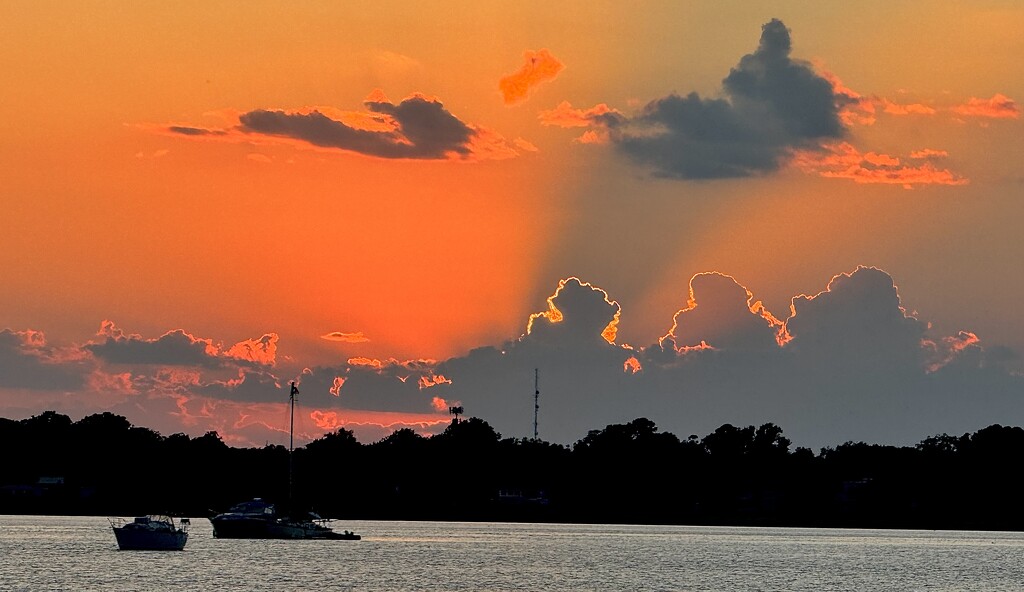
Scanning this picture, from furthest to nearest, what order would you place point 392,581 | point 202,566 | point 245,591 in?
1. point 202,566
2. point 392,581
3. point 245,591

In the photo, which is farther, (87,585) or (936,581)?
(936,581)

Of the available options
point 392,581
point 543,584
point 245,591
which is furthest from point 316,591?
point 543,584

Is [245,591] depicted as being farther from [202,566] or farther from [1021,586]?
[1021,586]

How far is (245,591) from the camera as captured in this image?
528ft

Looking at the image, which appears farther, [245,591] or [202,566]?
[202,566]

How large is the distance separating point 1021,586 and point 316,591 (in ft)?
255

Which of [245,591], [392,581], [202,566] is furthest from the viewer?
[202,566]

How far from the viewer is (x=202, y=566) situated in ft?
632

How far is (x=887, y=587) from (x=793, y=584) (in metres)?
9.49

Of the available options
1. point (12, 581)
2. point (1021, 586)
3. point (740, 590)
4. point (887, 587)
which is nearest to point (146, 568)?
point (12, 581)

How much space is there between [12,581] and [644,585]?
60386 mm

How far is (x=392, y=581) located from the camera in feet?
585

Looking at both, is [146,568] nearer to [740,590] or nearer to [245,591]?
[245,591]

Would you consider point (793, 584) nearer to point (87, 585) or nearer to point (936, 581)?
point (936, 581)
